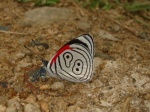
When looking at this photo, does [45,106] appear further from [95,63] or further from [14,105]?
[95,63]

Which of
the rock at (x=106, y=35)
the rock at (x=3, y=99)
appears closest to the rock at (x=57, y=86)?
the rock at (x=3, y=99)

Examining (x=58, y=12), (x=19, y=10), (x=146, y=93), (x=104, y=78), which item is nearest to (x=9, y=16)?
(x=19, y=10)

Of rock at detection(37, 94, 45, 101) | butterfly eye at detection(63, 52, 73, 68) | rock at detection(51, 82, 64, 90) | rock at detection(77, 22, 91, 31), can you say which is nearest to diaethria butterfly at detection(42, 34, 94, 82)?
butterfly eye at detection(63, 52, 73, 68)

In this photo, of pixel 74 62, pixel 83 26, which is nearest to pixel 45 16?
pixel 83 26

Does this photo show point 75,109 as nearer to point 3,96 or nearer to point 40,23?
point 3,96

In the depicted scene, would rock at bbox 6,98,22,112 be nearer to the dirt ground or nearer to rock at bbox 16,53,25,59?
the dirt ground

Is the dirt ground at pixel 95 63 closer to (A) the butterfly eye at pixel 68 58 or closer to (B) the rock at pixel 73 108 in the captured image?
(B) the rock at pixel 73 108
